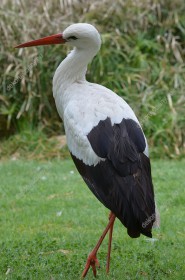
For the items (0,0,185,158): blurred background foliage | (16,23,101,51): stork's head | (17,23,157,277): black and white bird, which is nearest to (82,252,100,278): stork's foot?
(17,23,157,277): black and white bird

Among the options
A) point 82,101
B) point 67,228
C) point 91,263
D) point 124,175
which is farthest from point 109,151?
point 67,228

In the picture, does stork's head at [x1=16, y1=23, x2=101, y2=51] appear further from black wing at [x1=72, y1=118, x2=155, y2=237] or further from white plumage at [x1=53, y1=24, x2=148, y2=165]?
black wing at [x1=72, y1=118, x2=155, y2=237]

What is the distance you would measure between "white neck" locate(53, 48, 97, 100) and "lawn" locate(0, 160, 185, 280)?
136cm

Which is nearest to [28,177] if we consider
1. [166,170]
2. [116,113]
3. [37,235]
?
[166,170]

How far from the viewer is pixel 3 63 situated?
11852 mm

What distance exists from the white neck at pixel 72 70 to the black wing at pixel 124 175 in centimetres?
75

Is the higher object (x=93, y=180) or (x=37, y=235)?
(x=93, y=180)

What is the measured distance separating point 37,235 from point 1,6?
6266 millimetres

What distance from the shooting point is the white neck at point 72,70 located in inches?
232

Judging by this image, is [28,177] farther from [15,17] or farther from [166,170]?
[15,17]

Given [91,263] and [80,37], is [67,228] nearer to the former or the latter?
[91,263]

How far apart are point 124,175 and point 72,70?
1.22 metres

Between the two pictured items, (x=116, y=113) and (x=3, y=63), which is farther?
(x=3, y=63)

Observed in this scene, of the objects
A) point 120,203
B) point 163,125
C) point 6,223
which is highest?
point 120,203
